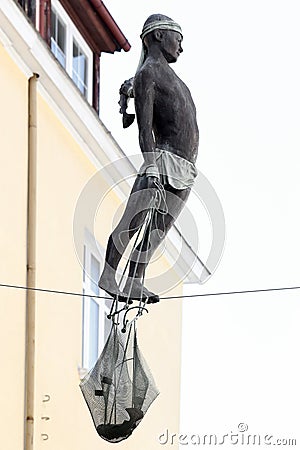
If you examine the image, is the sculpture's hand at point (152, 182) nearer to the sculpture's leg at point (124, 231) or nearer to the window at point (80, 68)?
the sculpture's leg at point (124, 231)

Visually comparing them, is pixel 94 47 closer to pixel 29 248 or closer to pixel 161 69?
pixel 29 248

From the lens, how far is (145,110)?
1000 cm

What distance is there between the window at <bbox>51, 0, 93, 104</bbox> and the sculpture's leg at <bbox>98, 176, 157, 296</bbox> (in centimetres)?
809

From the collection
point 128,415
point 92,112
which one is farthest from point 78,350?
point 128,415

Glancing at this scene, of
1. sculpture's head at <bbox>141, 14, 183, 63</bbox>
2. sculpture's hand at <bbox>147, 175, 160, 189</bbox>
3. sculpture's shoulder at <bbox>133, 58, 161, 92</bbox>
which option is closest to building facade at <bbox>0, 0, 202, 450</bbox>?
sculpture's head at <bbox>141, 14, 183, 63</bbox>

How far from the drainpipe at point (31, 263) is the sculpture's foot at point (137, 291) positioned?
637cm

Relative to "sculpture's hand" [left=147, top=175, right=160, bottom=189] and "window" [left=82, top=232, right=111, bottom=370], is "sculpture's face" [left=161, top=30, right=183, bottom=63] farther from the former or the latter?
"window" [left=82, top=232, right=111, bottom=370]

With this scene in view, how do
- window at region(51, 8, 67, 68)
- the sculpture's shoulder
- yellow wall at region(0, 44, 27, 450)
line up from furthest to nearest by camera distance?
window at region(51, 8, 67, 68)
yellow wall at region(0, 44, 27, 450)
the sculpture's shoulder

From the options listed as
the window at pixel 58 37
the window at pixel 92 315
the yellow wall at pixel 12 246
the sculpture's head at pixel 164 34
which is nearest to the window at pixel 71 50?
the window at pixel 58 37

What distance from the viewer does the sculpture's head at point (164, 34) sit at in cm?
1027

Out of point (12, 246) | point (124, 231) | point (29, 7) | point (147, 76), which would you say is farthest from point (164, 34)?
point (29, 7)

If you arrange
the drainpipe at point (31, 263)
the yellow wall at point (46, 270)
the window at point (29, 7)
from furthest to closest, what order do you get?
the window at point (29, 7)
the drainpipe at point (31, 263)
the yellow wall at point (46, 270)

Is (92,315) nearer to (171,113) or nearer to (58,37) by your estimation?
(58,37)

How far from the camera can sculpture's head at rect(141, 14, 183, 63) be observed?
404 inches
